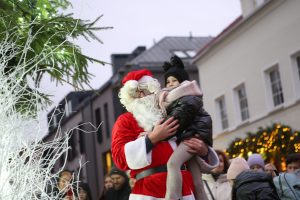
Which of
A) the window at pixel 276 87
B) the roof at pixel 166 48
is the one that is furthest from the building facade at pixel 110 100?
the window at pixel 276 87

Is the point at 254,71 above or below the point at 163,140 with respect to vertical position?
above

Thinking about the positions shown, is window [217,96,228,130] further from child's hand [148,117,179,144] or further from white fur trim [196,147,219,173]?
child's hand [148,117,179,144]

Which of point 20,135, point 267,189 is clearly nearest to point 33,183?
point 20,135

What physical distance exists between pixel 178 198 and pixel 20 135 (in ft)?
3.96

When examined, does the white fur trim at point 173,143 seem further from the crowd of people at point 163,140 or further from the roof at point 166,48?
the roof at point 166,48

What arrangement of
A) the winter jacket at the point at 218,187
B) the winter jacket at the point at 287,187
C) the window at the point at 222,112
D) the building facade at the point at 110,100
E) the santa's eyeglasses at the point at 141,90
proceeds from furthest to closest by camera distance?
the building facade at the point at 110,100, the window at the point at 222,112, the winter jacket at the point at 218,187, the winter jacket at the point at 287,187, the santa's eyeglasses at the point at 141,90

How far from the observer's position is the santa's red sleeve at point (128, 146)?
3250 millimetres

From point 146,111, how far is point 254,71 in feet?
46.6

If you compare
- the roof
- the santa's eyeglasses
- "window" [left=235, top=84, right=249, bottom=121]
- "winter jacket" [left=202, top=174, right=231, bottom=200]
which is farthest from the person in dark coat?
the roof

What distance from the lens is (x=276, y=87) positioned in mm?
16531

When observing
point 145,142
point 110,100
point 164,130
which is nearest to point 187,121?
point 164,130

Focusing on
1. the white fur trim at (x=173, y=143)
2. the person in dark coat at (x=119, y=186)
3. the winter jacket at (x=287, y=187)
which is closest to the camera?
the white fur trim at (x=173, y=143)

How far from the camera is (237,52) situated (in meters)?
18.3

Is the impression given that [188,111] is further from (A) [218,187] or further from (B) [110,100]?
(B) [110,100]
